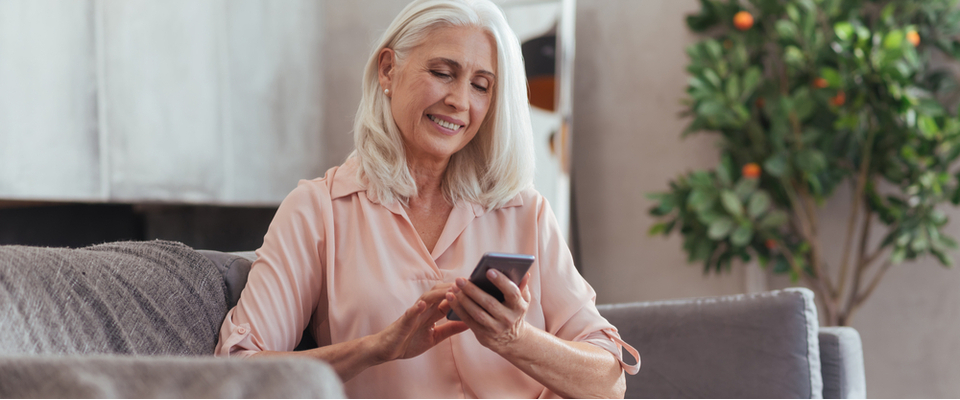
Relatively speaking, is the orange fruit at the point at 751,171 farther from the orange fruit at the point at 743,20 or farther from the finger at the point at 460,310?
the finger at the point at 460,310

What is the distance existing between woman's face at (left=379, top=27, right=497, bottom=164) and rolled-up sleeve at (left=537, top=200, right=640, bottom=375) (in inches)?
9.5

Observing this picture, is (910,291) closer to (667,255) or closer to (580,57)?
(667,255)

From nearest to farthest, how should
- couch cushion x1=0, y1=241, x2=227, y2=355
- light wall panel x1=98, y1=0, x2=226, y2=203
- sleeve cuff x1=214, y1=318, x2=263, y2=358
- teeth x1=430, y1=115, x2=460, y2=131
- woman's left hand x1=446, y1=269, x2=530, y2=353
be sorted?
couch cushion x1=0, y1=241, x2=227, y2=355 < woman's left hand x1=446, y1=269, x2=530, y2=353 < sleeve cuff x1=214, y1=318, x2=263, y2=358 < teeth x1=430, y1=115, x2=460, y2=131 < light wall panel x1=98, y1=0, x2=226, y2=203

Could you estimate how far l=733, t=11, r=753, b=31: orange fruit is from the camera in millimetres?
2727

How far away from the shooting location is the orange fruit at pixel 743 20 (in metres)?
2.73

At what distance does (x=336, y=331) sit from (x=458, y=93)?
0.48 metres

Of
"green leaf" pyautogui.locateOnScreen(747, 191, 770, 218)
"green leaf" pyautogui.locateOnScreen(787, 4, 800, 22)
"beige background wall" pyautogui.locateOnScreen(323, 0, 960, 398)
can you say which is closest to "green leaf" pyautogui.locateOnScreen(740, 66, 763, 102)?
"green leaf" pyautogui.locateOnScreen(787, 4, 800, 22)

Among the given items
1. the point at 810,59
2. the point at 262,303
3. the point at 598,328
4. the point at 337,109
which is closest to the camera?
the point at 262,303

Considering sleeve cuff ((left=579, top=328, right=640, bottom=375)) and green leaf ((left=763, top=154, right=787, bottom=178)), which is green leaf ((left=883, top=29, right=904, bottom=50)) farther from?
sleeve cuff ((left=579, top=328, right=640, bottom=375))

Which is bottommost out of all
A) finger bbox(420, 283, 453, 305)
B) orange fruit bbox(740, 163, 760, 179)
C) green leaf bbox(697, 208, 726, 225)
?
green leaf bbox(697, 208, 726, 225)

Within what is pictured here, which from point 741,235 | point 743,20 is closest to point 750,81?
point 743,20

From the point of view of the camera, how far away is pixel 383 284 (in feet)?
3.86

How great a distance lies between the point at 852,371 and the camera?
1615 mm

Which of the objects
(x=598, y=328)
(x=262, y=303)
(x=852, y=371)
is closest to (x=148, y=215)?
(x=262, y=303)
